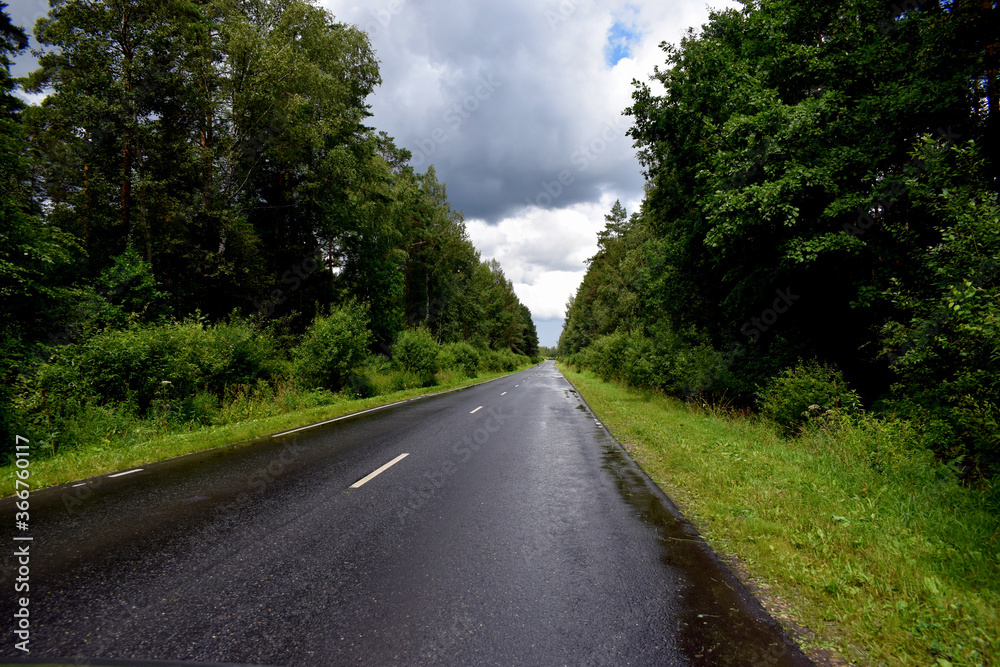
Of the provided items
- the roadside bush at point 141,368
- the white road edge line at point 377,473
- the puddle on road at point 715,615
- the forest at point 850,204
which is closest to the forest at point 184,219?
the roadside bush at point 141,368

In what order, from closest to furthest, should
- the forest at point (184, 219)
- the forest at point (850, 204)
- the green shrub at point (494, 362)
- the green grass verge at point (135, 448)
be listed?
the forest at point (850, 204), the green grass verge at point (135, 448), the forest at point (184, 219), the green shrub at point (494, 362)

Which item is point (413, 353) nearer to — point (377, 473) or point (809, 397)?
point (377, 473)

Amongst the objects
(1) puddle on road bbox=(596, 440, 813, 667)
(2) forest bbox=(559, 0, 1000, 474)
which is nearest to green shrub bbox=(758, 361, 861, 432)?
(2) forest bbox=(559, 0, 1000, 474)

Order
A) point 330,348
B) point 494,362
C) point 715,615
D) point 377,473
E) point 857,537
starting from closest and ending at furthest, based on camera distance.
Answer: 1. point 715,615
2. point 857,537
3. point 377,473
4. point 330,348
5. point 494,362

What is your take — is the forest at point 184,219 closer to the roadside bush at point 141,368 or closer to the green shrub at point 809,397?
the roadside bush at point 141,368

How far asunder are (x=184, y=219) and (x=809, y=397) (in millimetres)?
21689

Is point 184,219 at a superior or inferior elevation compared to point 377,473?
superior

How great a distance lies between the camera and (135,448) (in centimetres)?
792

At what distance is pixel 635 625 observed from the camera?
2.79m

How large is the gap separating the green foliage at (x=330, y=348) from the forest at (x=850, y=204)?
1284 cm

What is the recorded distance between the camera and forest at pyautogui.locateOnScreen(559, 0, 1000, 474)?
5.47 m

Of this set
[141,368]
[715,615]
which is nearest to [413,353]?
[141,368]

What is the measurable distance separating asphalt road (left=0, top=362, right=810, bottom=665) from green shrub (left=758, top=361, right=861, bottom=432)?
495cm

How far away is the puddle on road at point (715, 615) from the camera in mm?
2516
